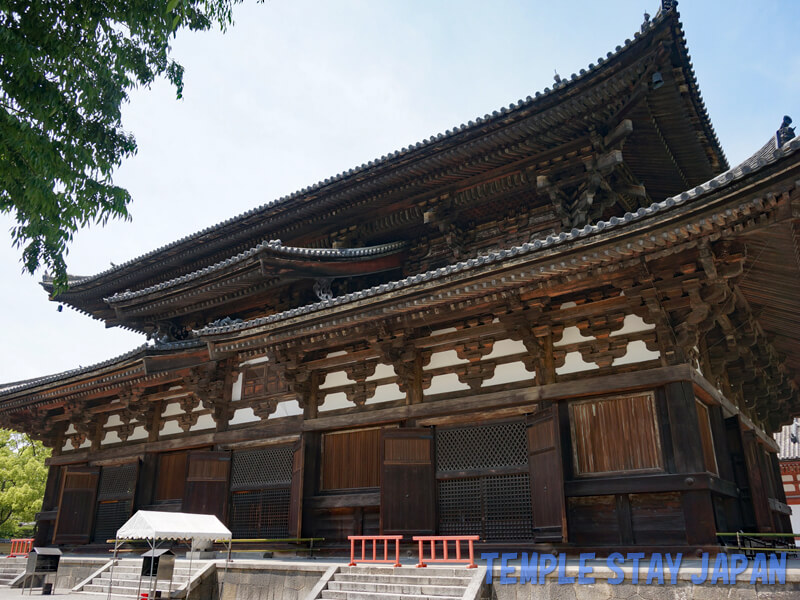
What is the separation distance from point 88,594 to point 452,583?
26.2 ft

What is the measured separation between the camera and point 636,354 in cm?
872

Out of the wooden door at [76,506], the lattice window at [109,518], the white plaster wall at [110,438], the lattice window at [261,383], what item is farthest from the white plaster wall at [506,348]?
the wooden door at [76,506]

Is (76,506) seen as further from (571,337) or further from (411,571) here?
(571,337)

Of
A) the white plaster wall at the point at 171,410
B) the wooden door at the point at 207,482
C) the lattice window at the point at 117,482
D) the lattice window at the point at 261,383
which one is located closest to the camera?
the wooden door at the point at 207,482

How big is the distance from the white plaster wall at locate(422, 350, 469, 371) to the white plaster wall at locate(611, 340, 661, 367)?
2.59 m

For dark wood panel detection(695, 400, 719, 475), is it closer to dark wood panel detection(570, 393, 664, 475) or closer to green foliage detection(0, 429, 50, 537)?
dark wood panel detection(570, 393, 664, 475)

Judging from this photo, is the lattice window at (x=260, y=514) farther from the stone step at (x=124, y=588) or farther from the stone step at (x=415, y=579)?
the stone step at (x=415, y=579)

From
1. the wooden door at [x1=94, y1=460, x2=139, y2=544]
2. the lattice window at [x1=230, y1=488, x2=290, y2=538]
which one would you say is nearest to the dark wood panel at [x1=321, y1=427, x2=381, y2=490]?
the lattice window at [x1=230, y1=488, x2=290, y2=538]

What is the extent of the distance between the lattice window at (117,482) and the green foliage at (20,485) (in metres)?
18.1

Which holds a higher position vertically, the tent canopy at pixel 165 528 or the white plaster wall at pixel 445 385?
the white plaster wall at pixel 445 385

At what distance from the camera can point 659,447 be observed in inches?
323

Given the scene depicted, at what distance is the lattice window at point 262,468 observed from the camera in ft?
38.7

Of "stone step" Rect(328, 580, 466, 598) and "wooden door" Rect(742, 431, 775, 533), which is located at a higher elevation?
"wooden door" Rect(742, 431, 775, 533)

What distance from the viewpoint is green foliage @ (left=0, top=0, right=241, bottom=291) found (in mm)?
6273
